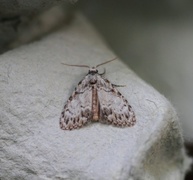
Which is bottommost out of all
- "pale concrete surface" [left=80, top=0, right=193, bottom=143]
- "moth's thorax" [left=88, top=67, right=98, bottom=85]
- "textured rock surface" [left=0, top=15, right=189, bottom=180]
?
"textured rock surface" [left=0, top=15, right=189, bottom=180]

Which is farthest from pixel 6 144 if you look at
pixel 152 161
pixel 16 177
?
pixel 152 161

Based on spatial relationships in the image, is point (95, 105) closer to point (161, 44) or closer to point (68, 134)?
point (68, 134)

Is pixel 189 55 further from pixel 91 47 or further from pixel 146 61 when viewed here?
pixel 91 47

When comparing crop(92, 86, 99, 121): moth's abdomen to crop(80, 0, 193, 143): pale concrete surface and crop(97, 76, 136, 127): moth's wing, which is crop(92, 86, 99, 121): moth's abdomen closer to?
crop(97, 76, 136, 127): moth's wing

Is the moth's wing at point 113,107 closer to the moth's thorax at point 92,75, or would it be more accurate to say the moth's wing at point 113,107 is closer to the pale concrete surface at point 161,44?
the moth's thorax at point 92,75

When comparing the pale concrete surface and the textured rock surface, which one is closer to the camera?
the textured rock surface

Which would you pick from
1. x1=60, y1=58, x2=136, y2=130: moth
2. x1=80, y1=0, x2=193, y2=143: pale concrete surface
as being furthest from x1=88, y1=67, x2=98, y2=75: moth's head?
x1=80, y1=0, x2=193, y2=143: pale concrete surface

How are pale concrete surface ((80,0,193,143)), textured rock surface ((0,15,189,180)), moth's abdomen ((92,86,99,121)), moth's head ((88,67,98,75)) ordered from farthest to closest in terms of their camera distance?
1. pale concrete surface ((80,0,193,143))
2. moth's head ((88,67,98,75))
3. moth's abdomen ((92,86,99,121))
4. textured rock surface ((0,15,189,180))
